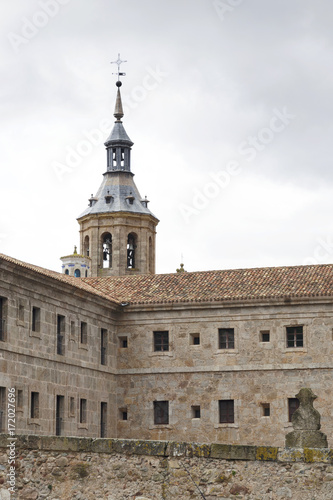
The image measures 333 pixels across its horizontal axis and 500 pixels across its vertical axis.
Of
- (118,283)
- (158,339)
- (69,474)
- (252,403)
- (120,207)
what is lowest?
(69,474)

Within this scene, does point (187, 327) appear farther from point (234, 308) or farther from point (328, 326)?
point (328, 326)

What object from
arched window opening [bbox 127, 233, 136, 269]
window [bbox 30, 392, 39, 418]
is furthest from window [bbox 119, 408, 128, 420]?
arched window opening [bbox 127, 233, 136, 269]

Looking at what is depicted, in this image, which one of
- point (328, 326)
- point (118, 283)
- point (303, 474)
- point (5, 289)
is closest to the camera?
point (303, 474)

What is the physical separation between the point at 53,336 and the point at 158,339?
606 centimetres

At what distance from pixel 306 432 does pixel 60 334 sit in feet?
59.1

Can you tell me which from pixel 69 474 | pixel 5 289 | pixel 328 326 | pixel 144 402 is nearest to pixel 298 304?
pixel 328 326

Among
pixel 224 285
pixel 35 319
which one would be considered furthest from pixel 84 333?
pixel 224 285

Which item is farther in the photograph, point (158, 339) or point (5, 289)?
point (158, 339)

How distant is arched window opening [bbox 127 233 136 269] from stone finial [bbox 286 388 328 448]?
4522 cm

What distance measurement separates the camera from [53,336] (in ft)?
105

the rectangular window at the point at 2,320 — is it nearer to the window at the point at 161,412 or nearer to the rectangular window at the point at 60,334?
the rectangular window at the point at 60,334

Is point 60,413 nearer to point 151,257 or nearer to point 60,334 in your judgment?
point 60,334

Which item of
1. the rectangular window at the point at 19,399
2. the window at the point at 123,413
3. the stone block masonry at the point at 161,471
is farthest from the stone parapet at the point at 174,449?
the window at the point at 123,413

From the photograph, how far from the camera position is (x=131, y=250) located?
6191 cm
